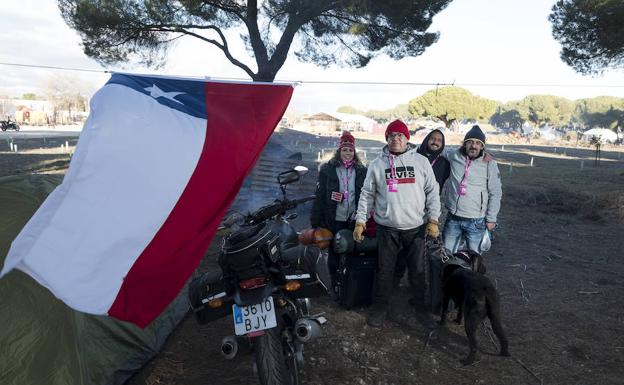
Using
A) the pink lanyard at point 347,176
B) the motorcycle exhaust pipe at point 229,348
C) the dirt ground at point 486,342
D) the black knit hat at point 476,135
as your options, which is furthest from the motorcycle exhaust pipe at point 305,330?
the black knit hat at point 476,135

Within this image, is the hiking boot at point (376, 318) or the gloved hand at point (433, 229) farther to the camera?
the hiking boot at point (376, 318)

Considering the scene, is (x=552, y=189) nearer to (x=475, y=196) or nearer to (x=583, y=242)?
(x=583, y=242)

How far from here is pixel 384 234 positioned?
162 inches

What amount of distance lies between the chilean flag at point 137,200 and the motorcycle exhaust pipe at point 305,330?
2.78ft

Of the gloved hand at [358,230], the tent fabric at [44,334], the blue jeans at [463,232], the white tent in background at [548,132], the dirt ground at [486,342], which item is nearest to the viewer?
the tent fabric at [44,334]

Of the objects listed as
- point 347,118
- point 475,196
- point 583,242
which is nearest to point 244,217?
point 475,196

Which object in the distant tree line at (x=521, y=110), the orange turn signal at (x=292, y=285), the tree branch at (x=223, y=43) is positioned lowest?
the orange turn signal at (x=292, y=285)

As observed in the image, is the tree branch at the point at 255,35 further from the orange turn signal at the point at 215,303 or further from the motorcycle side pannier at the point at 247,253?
the orange turn signal at the point at 215,303

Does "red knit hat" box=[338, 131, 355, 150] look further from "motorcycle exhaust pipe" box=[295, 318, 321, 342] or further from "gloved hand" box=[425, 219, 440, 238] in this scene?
"motorcycle exhaust pipe" box=[295, 318, 321, 342]

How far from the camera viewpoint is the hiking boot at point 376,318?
13.5 ft

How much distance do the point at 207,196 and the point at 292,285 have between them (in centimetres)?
89

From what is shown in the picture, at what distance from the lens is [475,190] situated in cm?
447

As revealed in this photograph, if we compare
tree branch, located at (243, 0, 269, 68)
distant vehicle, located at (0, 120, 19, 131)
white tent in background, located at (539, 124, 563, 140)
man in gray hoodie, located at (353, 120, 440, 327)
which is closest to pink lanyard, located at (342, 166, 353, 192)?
man in gray hoodie, located at (353, 120, 440, 327)

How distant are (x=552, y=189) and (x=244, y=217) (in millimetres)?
12379
